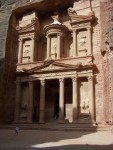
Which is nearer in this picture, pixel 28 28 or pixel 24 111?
pixel 24 111

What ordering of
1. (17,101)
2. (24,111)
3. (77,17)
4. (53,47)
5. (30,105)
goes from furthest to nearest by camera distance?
(53,47)
(77,17)
(24,111)
(17,101)
(30,105)

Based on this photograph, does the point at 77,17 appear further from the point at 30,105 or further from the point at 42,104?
the point at 30,105

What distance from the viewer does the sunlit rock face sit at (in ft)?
73.7

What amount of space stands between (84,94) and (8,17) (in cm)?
1201

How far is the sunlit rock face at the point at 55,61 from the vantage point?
2245 centimetres

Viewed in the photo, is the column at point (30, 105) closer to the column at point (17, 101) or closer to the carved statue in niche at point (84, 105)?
the column at point (17, 101)

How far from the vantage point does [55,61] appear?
2438 centimetres

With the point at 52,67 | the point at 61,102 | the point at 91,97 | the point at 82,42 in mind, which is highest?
the point at 82,42

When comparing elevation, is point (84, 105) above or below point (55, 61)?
below

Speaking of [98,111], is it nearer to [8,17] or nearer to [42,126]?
[42,126]

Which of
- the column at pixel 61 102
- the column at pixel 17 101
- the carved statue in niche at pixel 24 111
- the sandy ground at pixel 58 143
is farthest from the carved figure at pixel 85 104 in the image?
the column at pixel 17 101

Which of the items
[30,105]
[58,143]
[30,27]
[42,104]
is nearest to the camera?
[58,143]

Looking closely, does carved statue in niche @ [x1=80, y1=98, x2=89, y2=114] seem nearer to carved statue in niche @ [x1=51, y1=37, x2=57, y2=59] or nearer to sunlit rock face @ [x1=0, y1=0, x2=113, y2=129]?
sunlit rock face @ [x1=0, y1=0, x2=113, y2=129]

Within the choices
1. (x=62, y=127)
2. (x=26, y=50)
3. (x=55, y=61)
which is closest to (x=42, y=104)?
(x=62, y=127)
